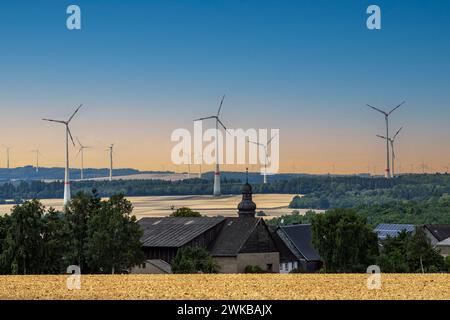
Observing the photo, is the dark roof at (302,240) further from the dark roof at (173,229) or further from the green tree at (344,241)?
the green tree at (344,241)

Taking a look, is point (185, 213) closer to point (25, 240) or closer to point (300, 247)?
point (300, 247)

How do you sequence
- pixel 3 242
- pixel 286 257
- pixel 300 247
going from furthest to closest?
1. pixel 300 247
2. pixel 286 257
3. pixel 3 242

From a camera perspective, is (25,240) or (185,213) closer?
(25,240)

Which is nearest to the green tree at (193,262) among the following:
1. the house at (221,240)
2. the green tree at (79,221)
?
the green tree at (79,221)

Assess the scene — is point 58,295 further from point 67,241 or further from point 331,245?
point 331,245

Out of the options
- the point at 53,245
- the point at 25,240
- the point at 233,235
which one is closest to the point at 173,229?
the point at 233,235

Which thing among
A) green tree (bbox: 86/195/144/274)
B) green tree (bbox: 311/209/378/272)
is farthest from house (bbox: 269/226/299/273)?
green tree (bbox: 86/195/144/274)

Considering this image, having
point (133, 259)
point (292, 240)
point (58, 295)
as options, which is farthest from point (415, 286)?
point (292, 240)
